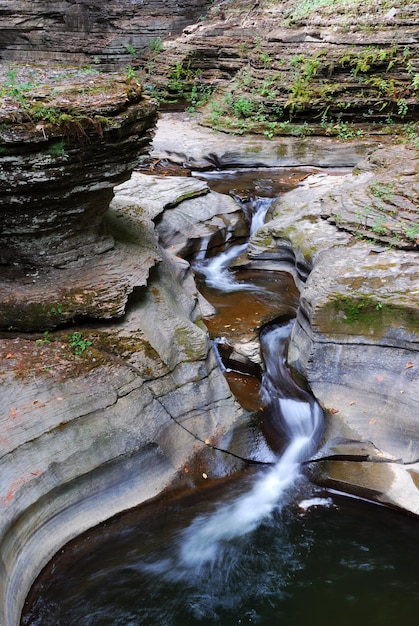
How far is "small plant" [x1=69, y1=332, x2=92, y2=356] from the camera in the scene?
4.88 m

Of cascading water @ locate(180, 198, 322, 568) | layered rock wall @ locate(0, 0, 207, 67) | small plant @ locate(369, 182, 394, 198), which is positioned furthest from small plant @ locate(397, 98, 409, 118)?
layered rock wall @ locate(0, 0, 207, 67)

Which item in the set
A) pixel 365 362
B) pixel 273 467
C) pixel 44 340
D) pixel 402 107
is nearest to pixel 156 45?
pixel 402 107

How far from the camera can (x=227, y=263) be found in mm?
8375

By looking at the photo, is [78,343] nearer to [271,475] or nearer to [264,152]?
[271,475]

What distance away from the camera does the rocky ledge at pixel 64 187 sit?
4387 mm

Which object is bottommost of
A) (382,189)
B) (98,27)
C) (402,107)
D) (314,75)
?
(382,189)

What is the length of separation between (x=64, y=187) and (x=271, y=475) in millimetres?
3366

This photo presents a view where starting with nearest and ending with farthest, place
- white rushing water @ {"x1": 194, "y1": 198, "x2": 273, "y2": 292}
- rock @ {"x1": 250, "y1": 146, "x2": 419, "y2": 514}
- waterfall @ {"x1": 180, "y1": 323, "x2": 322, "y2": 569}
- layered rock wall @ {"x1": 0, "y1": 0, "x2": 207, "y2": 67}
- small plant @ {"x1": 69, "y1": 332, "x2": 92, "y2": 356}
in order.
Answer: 1. waterfall @ {"x1": 180, "y1": 323, "x2": 322, "y2": 569}
2. small plant @ {"x1": 69, "y1": 332, "x2": 92, "y2": 356}
3. rock @ {"x1": 250, "y1": 146, "x2": 419, "y2": 514}
4. white rushing water @ {"x1": 194, "y1": 198, "x2": 273, "y2": 292}
5. layered rock wall @ {"x1": 0, "y1": 0, "x2": 207, "y2": 67}

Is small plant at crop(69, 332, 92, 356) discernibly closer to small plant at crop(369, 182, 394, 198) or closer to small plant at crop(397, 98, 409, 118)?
small plant at crop(369, 182, 394, 198)

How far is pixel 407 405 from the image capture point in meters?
5.08

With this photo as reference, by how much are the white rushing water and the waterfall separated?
4.78 feet

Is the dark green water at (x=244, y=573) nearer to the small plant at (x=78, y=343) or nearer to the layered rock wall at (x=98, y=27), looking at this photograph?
the small plant at (x=78, y=343)

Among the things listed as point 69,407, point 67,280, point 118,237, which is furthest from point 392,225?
point 69,407

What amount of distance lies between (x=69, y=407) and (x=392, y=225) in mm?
4470
